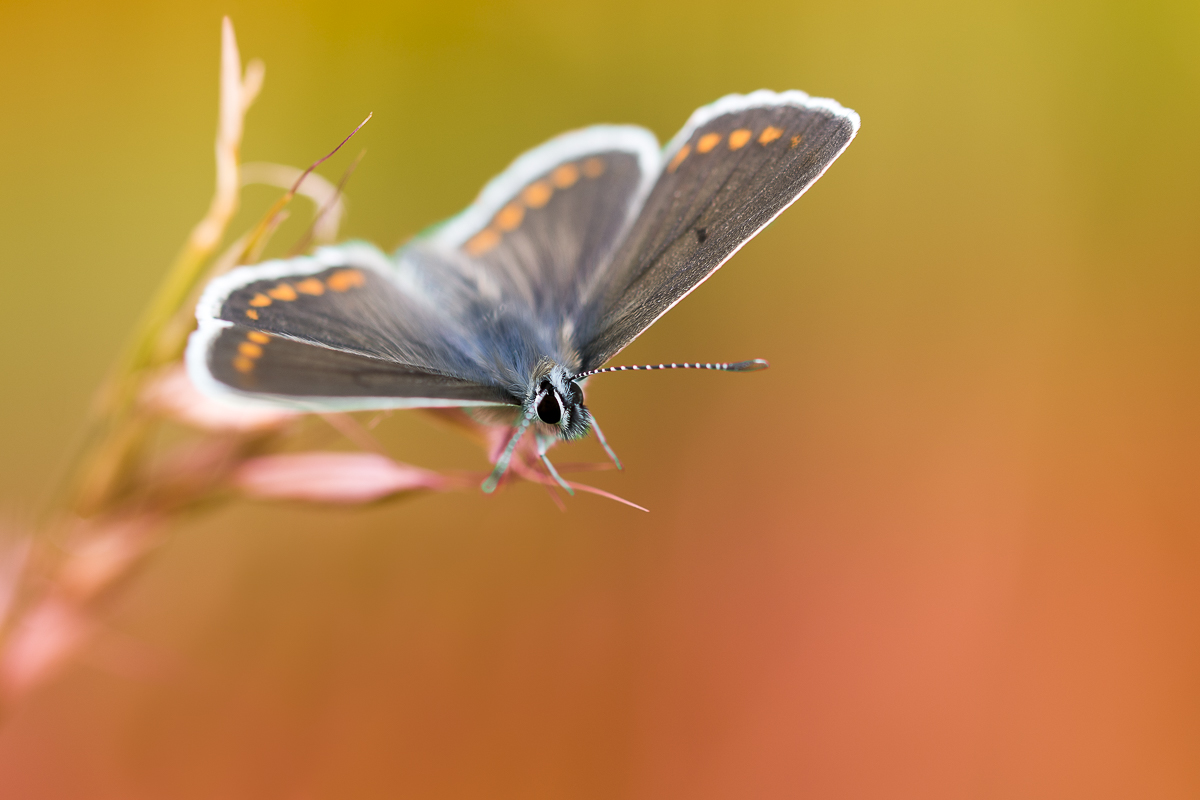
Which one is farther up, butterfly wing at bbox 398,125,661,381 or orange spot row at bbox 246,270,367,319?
butterfly wing at bbox 398,125,661,381

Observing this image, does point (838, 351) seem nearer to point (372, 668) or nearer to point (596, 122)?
point (596, 122)

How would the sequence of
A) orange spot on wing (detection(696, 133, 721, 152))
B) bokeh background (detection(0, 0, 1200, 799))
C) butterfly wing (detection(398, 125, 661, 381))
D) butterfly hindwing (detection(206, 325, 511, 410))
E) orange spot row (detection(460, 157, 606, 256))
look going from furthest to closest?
bokeh background (detection(0, 0, 1200, 799))
orange spot row (detection(460, 157, 606, 256))
butterfly wing (detection(398, 125, 661, 381))
orange spot on wing (detection(696, 133, 721, 152))
butterfly hindwing (detection(206, 325, 511, 410))

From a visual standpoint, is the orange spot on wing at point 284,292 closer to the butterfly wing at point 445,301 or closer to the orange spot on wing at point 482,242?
the butterfly wing at point 445,301

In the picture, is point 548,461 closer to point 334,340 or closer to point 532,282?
point 334,340

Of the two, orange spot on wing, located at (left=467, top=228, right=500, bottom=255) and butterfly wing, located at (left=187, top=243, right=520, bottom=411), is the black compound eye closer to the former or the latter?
butterfly wing, located at (left=187, top=243, right=520, bottom=411)

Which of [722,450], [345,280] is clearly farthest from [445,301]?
[722,450]

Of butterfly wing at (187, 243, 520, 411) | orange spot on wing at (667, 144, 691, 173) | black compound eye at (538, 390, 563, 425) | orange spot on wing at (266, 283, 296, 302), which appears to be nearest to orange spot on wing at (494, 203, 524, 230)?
butterfly wing at (187, 243, 520, 411)
